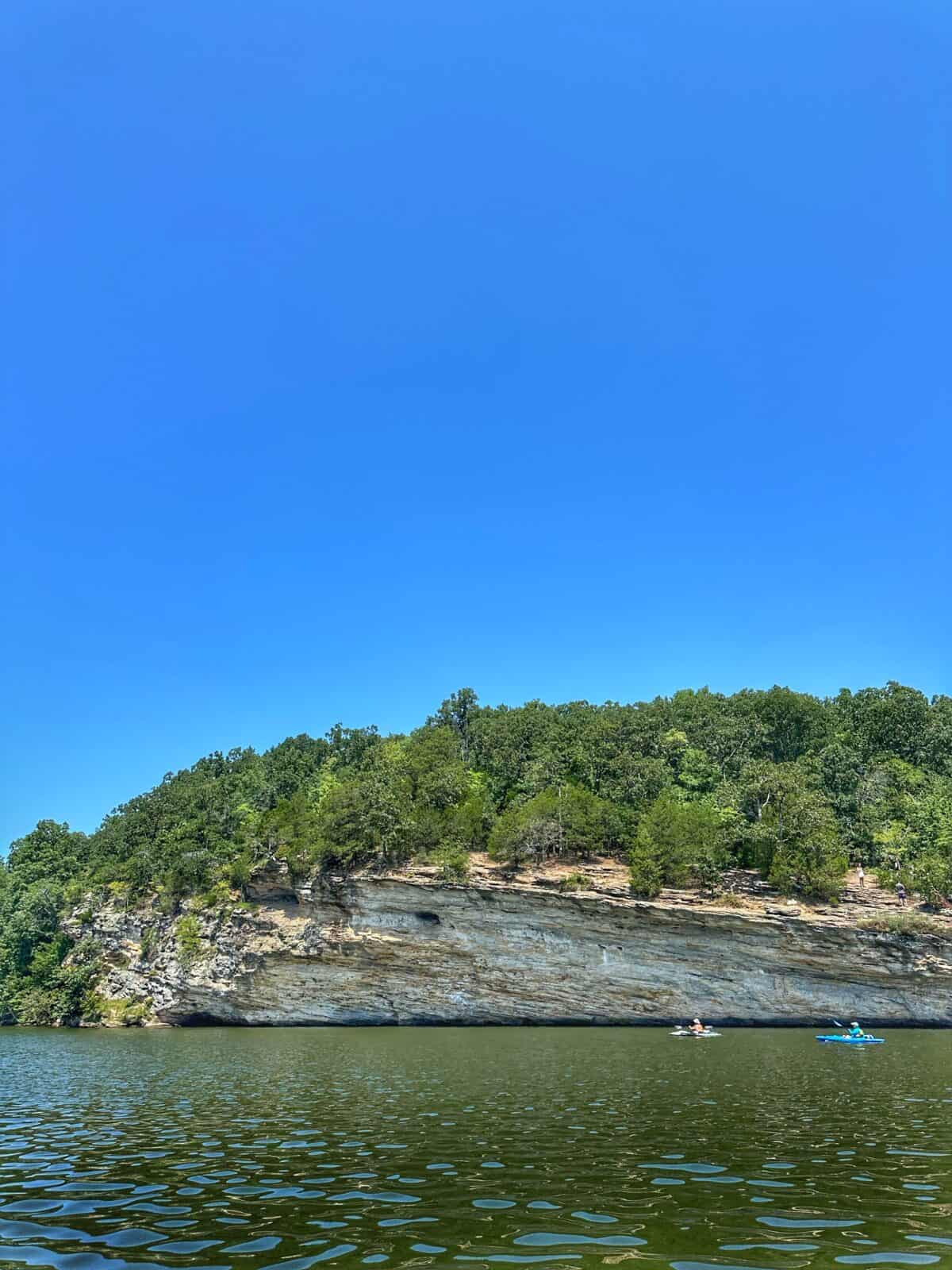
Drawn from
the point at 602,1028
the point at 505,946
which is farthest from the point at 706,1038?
the point at 505,946

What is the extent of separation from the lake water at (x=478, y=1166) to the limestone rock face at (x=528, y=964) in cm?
2449

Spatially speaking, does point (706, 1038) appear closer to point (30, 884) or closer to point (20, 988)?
point (20, 988)

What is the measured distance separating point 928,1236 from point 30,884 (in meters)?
85.7

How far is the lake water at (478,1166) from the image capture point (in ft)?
31.3

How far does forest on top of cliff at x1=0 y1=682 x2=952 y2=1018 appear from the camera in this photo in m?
57.6

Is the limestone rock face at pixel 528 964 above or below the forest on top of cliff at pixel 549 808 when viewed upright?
below

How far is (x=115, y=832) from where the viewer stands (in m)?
78.9

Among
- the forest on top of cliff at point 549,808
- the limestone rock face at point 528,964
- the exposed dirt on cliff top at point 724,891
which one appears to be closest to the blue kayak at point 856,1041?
the limestone rock face at point 528,964

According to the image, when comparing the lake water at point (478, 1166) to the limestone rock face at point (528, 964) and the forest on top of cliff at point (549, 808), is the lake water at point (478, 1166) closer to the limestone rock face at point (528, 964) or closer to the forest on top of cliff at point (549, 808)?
the limestone rock face at point (528, 964)

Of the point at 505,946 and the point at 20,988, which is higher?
the point at 505,946

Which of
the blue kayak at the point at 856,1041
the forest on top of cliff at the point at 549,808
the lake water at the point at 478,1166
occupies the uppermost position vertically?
the forest on top of cliff at the point at 549,808

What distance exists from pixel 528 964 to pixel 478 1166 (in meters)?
43.2

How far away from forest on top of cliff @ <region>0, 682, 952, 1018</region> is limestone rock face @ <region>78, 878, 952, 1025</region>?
3110mm

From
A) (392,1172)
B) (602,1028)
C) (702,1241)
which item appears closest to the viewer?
(702,1241)
